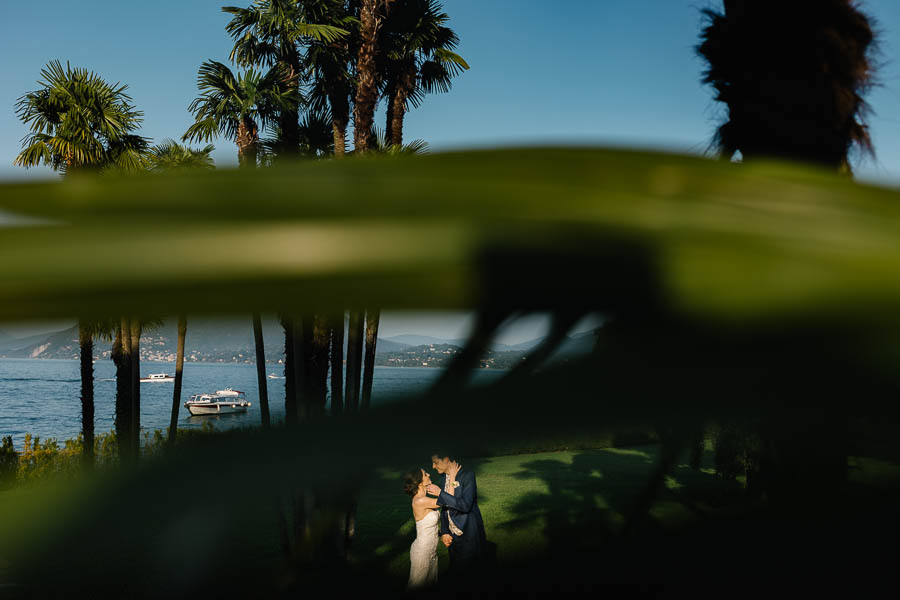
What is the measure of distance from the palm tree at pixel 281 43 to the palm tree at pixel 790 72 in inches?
428

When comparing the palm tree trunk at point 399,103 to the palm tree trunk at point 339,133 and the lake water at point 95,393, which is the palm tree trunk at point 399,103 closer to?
the palm tree trunk at point 339,133

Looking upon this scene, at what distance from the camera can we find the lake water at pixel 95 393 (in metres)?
0.16

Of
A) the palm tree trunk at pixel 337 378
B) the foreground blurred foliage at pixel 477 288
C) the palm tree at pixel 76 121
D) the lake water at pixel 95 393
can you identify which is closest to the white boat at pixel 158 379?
the lake water at pixel 95 393

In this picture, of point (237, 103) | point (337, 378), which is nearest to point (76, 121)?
point (237, 103)

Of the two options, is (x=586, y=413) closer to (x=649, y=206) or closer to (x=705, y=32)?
(x=649, y=206)

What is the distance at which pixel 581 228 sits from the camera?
13 cm

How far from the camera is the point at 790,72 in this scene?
40 cm

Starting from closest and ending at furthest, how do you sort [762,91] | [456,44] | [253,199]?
[253,199] → [762,91] → [456,44]

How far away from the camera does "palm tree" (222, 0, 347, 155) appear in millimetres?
10633

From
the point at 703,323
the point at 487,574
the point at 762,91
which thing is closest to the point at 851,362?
the point at 703,323

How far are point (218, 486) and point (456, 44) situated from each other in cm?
1316

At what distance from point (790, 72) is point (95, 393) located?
130ft

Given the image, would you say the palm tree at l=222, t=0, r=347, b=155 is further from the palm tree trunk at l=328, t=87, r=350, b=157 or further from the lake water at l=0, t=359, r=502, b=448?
the lake water at l=0, t=359, r=502, b=448

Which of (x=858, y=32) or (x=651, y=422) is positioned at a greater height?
(x=858, y=32)
